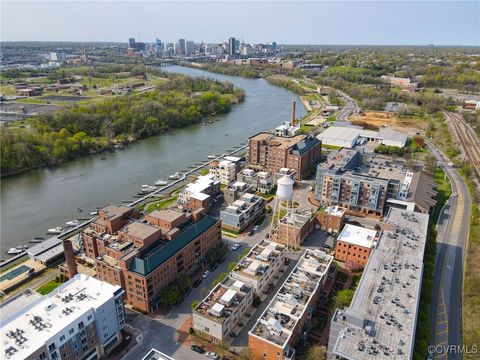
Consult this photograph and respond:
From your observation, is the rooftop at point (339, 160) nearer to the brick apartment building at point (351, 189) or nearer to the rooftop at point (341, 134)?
the brick apartment building at point (351, 189)

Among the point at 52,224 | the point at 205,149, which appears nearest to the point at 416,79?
the point at 205,149

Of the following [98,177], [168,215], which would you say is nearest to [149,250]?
[168,215]

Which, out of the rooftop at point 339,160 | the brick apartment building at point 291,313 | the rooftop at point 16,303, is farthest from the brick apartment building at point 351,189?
the rooftop at point 16,303

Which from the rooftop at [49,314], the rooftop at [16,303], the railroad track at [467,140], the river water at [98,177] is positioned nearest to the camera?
the rooftop at [49,314]

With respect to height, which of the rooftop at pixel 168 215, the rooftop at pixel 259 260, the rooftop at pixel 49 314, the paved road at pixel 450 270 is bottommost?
the paved road at pixel 450 270

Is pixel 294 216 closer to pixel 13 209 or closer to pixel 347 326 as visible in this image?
pixel 347 326

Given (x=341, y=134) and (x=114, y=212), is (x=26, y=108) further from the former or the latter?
(x=341, y=134)

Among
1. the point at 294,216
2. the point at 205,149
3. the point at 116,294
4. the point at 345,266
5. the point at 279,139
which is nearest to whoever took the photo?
the point at 116,294
